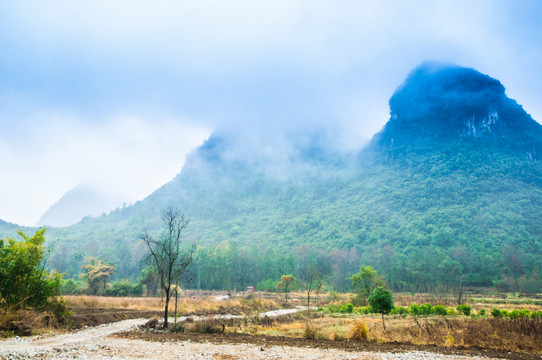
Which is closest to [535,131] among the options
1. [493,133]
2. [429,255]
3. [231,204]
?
[493,133]

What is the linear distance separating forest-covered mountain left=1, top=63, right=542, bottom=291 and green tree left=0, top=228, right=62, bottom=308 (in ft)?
170

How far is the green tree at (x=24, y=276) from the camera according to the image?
14078 millimetres

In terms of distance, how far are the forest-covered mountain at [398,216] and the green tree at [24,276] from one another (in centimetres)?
5182

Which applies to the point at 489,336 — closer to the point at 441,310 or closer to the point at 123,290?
the point at 441,310

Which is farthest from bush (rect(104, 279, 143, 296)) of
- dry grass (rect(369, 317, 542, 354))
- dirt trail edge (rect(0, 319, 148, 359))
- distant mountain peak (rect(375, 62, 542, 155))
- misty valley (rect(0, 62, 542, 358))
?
distant mountain peak (rect(375, 62, 542, 155))

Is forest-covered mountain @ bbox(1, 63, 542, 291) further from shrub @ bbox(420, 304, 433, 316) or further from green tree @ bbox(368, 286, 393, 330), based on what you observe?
green tree @ bbox(368, 286, 393, 330)

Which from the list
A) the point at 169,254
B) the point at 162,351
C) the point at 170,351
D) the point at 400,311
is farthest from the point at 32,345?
the point at 400,311

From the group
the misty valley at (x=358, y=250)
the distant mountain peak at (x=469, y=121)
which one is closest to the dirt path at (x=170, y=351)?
the misty valley at (x=358, y=250)

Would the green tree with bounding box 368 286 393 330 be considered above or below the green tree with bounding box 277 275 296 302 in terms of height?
above

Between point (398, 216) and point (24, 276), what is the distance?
117 metres

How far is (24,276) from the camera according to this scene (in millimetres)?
14586

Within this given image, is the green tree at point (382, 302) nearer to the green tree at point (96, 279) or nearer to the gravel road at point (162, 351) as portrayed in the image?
the gravel road at point (162, 351)

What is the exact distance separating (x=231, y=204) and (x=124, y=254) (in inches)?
3441

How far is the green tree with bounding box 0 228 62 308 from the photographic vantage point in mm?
14078
